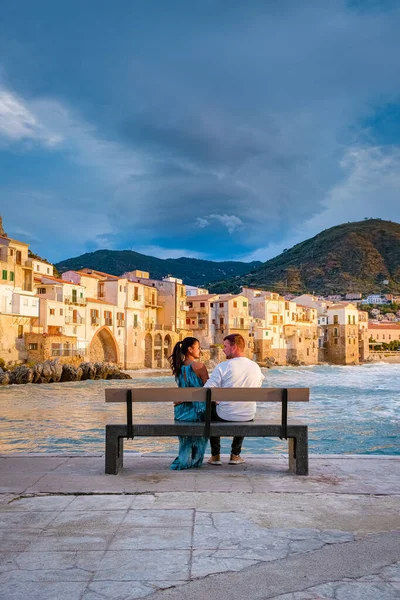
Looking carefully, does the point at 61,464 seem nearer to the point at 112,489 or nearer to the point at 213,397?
the point at 112,489

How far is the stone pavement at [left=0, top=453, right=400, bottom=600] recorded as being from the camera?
131 inches

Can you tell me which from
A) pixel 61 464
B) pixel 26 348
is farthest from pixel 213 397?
pixel 26 348

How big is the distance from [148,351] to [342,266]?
11140cm

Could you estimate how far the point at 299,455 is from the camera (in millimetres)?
6418

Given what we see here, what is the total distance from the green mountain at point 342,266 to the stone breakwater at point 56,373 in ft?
330

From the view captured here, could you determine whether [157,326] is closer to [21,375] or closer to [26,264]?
[26,264]

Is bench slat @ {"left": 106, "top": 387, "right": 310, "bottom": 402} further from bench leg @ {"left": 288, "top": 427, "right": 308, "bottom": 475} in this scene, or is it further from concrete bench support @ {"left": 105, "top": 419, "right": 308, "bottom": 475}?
bench leg @ {"left": 288, "top": 427, "right": 308, "bottom": 475}

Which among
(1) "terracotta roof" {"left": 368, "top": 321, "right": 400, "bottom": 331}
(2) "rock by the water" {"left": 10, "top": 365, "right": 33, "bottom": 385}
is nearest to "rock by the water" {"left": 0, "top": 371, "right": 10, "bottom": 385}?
(2) "rock by the water" {"left": 10, "top": 365, "right": 33, "bottom": 385}

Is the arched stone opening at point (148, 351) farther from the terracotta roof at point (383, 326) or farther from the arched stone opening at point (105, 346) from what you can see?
the terracotta roof at point (383, 326)

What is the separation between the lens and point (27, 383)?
4606 cm

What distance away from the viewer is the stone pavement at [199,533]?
10.9 feet

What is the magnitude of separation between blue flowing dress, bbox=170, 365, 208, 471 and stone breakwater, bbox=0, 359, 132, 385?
4054 cm

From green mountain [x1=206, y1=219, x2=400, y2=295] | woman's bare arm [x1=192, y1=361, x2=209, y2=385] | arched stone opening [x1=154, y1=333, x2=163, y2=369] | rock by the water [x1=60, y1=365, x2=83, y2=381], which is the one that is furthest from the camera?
green mountain [x1=206, y1=219, x2=400, y2=295]

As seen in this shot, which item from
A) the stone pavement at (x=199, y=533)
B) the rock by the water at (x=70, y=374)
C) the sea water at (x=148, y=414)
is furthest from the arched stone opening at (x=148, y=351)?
the stone pavement at (x=199, y=533)
